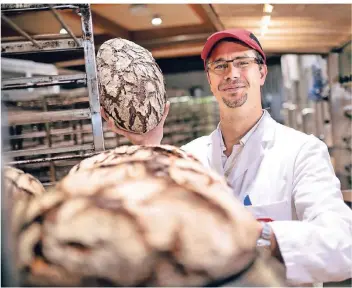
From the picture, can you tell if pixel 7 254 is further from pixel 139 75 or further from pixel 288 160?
pixel 288 160

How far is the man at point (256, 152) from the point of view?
930 millimetres

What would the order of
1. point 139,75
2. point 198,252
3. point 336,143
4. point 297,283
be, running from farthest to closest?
1. point 336,143
2. point 139,75
3. point 297,283
4. point 198,252

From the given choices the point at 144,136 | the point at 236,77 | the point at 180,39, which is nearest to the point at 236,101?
the point at 236,77

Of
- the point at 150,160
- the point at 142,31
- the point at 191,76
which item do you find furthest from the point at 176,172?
the point at 142,31

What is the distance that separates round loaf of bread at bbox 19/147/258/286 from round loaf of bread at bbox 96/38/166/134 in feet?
0.92

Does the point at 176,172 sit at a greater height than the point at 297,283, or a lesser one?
greater

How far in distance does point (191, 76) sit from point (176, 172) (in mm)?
1665

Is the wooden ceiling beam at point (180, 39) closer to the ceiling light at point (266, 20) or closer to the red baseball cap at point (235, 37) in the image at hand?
the ceiling light at point (266, 20)

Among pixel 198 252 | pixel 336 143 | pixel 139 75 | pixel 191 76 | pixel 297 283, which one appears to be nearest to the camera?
pixel 198 252

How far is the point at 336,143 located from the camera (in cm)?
336

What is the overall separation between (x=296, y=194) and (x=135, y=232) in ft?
1.50

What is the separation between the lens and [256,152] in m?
1.02

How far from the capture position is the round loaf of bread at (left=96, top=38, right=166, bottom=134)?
0.93 meters

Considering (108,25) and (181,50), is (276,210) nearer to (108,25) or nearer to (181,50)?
(181,50)
